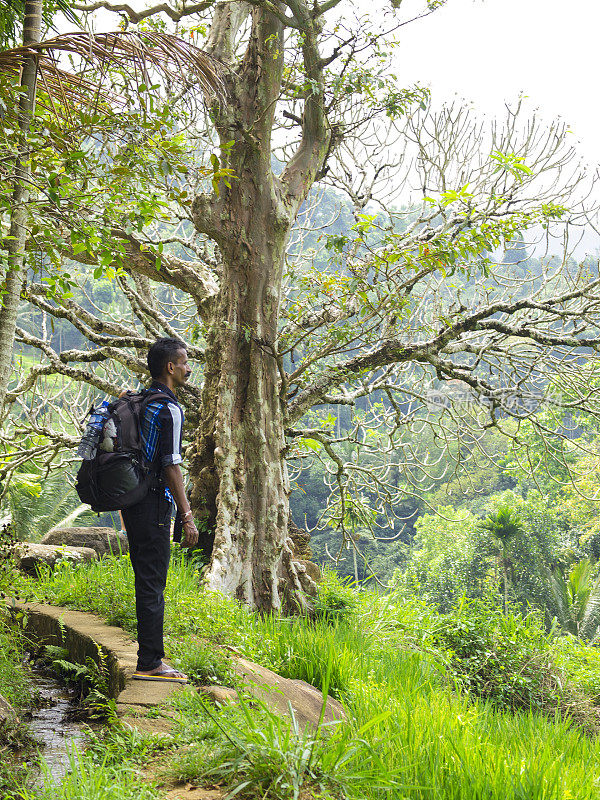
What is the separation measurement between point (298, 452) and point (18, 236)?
18.2ft

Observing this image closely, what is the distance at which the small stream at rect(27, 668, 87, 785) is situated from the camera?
8.95 ft

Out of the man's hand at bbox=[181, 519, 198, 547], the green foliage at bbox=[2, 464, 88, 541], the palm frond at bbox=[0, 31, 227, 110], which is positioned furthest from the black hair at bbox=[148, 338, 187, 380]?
the green foliage at bbox=[2, 464, 88, 541]

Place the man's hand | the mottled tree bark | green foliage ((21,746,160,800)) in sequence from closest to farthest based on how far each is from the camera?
green foliage ((21,746,160,800)) → the man's hand → the mottled tree bark

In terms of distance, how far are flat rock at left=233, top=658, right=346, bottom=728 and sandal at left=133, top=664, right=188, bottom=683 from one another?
0.25 m

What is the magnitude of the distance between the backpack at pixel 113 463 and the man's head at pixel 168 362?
12.0 inches

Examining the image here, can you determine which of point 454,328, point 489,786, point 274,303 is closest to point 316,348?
point 274,303

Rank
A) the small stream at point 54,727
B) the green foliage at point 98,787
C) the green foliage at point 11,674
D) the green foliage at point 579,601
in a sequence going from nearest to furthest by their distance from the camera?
1. the green foliage at point 98,787
2. the small stream at point 54,727
3. the green foliage at point 11,674
4. the green foliage at point 579,601

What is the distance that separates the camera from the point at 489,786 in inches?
90.8

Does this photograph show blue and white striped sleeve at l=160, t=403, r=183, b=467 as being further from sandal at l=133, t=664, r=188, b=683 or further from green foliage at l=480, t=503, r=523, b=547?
green foliage at l=480, t=503, r=523, b=547

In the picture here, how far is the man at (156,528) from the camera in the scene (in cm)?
329

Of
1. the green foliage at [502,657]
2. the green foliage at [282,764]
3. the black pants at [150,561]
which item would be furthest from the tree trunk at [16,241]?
the green foliage at [502,657]

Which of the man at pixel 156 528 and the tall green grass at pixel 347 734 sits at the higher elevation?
the man at pixel 156 528

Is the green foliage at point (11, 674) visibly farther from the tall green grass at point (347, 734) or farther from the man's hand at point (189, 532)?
the man's hand at point (189, 532)

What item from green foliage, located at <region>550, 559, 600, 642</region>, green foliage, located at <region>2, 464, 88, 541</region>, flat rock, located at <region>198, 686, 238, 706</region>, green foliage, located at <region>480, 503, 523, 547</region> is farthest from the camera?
green foliage, located at <region>480, 503, 523, 547</region>
